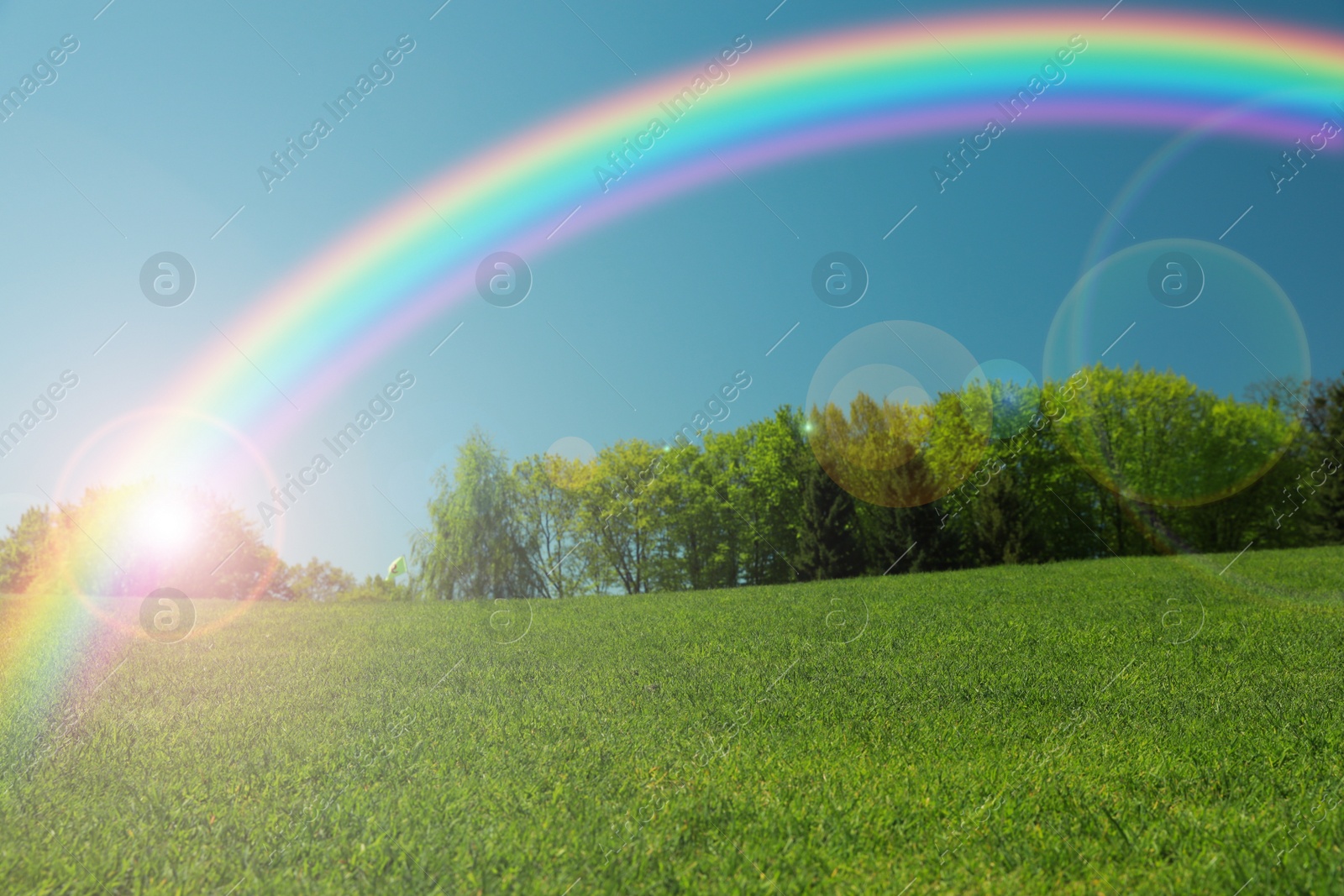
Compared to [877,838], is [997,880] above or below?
below

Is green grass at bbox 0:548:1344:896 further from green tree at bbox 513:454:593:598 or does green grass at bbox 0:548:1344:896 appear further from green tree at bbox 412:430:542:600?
green tree at bbox 513:454:593:598

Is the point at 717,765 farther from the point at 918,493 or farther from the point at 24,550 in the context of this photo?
the point at 24,550

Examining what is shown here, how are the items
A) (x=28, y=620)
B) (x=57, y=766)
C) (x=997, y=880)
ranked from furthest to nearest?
(x=28, y=620) < (x=57, y=766) < (x=997, y=880)

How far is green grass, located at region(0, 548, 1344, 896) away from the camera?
13.7 ft

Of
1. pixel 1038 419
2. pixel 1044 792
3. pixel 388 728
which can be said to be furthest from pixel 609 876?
pixel 1038 419

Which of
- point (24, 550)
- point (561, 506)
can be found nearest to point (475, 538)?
point (561, 506)

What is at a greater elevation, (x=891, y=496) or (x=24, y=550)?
(x=24, y=550)

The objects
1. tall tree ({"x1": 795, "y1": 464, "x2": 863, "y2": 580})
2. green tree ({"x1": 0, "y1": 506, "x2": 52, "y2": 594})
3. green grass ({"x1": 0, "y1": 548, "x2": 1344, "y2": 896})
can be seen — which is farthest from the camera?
green tree ({"x1": 0, "y1": 506, "x2": 52, "y2": 594})

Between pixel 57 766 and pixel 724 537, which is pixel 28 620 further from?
pixel 724 537

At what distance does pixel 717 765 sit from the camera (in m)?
5.85

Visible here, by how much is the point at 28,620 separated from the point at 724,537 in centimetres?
3498

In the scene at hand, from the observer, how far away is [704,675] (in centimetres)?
923

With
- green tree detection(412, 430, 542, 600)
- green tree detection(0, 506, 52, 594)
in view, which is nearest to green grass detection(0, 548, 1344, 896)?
green tree detection(412, 430, 542, 600)

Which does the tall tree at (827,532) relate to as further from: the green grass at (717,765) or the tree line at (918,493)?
the green grass at (717,765)
